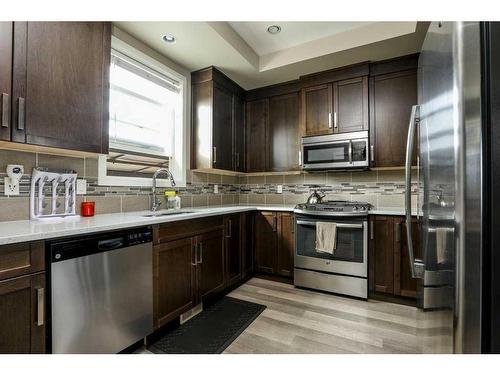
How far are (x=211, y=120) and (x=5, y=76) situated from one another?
1.74 m

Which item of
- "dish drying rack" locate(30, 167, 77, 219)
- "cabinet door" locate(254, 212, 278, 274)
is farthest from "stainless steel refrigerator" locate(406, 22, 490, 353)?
"dish drying rack" locate(30, 167, 77, 219)

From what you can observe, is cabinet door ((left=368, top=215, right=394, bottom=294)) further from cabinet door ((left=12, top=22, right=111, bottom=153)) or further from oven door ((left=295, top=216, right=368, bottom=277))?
cabinet door ((left=12, top=22, right=111, bottom=153))

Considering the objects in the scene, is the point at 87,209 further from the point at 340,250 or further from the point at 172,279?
the point at 340,250

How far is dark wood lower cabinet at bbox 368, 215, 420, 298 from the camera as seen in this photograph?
2.22 meters

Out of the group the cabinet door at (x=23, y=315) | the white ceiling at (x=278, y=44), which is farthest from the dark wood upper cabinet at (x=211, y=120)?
the cabinet door at (x=23, y=315)

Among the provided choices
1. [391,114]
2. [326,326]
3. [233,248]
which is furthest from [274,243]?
[391,114]

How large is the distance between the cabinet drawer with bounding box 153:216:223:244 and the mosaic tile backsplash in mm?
A: 632

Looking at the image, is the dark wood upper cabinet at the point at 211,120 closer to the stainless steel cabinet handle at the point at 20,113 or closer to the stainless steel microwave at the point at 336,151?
the stainless steel microwave at the point at 336,151

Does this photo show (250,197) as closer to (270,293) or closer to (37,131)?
(270,293)

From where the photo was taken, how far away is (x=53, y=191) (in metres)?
1.66

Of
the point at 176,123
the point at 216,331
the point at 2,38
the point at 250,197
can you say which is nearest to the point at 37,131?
the point at 2,38

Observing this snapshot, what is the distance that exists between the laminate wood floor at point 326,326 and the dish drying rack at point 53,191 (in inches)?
58.6

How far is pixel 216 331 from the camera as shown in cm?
181
